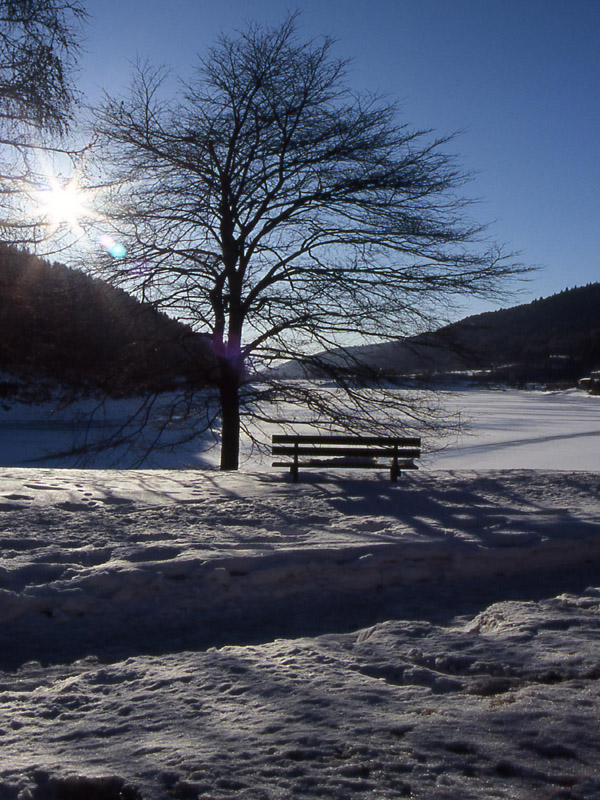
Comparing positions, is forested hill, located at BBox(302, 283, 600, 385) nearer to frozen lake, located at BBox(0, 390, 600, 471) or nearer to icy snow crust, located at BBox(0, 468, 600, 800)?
frozen lake, located at BBox(0, 390, 600, 471)

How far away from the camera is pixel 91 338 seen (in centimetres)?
977

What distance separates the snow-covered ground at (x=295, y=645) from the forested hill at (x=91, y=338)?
224 cm

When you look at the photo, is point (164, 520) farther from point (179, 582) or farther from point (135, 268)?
point (135, 268)

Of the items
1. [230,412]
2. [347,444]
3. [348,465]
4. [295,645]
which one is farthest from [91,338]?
[295,645]

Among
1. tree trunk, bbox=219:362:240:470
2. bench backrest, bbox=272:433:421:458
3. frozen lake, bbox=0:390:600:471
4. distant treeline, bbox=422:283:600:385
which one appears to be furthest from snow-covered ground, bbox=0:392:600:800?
distant treeline, bbox=422:283:600:385

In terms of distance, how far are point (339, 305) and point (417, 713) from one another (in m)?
8.01

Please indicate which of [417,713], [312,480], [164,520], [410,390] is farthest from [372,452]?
[417,713]

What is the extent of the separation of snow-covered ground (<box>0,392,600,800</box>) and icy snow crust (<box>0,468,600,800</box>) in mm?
13

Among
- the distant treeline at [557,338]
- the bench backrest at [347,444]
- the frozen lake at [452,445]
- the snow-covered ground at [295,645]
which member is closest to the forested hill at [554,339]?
the distant treeline at [557,338]

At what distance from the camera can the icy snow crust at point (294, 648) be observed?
2.40 m

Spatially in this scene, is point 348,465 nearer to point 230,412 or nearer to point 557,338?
point 230,412

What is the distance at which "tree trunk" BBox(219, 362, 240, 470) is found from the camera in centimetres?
1082

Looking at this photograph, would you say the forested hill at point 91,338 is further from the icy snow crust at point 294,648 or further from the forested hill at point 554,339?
the forested hill at point 554,339

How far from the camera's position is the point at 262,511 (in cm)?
684
